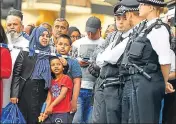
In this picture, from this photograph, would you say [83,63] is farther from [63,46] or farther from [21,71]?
[21,71]

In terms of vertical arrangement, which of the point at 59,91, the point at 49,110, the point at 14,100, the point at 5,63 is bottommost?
the point at 49,110

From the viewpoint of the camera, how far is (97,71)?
23.2 feet

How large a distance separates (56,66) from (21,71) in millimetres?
513

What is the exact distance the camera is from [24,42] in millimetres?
7406

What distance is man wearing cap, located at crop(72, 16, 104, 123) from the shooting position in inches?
305

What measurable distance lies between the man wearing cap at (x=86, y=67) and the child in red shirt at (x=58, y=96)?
0.54 metres

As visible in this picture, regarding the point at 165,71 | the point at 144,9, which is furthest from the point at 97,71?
the point at 165,71

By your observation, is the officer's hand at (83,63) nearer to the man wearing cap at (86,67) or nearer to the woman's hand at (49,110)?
the man wearing cap at (86,67)

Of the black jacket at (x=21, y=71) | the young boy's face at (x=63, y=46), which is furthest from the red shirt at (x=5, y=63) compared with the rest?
the young boy's face at (x=63, y=46)

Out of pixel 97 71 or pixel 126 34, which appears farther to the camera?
pixel 97 71

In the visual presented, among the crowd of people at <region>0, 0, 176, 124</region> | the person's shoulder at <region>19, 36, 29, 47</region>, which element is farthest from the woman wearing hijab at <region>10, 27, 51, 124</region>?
the person's shoulder at <region>19, 36, 29, 47</region>

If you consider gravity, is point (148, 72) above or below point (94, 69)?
above

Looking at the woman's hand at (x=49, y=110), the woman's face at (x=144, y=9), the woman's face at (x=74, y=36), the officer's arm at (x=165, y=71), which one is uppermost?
the woman's face at (x=144, y=9)

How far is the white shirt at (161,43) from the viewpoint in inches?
213
